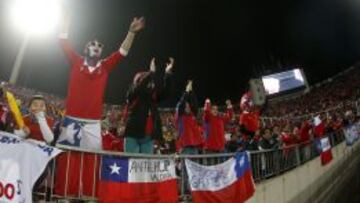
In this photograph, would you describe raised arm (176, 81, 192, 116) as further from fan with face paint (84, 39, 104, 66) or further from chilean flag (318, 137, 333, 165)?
chilean flag (318, 137, 333, 165)

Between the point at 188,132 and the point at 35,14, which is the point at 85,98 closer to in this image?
the point at 188,132

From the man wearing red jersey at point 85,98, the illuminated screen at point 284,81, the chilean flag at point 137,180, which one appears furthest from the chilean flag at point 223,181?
the illuminated screen at point 284,81

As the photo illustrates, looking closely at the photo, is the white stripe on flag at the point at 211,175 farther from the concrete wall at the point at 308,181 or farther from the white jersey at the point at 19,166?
the white jersey at the point at 19,166

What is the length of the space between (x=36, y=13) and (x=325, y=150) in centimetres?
1053

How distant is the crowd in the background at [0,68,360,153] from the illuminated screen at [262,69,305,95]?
0.99 meters

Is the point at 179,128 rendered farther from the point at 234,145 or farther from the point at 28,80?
the point at 28,80

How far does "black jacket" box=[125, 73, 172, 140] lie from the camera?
324 inches

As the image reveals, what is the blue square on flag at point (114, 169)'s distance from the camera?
7391 mm

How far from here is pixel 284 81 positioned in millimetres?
43531

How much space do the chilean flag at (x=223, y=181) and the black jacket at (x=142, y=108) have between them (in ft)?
3.26

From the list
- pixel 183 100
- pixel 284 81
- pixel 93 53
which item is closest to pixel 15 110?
pixel 93 53

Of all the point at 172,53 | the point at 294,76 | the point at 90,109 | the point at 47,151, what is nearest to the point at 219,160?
the point at 90,109

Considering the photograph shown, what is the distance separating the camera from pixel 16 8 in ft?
42.0

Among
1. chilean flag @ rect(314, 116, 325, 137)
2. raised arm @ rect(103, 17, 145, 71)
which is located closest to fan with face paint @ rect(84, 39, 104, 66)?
raised arm @ rect(103, 17, 145, 71)
